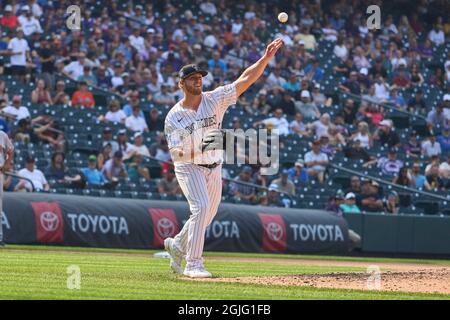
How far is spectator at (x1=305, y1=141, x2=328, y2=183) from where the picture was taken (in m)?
24.3

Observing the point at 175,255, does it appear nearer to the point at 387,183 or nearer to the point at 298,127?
the point at 387,183

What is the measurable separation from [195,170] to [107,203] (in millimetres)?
8611

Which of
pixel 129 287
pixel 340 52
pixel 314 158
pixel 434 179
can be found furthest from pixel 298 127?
pixel 129 287

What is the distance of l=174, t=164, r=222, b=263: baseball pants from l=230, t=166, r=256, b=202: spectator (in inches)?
460

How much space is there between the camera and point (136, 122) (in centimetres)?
2280

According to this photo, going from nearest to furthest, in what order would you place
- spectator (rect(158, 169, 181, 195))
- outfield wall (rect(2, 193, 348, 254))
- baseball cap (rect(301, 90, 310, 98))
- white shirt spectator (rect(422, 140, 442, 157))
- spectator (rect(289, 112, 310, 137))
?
outfield wall (rect(2, 193, 348, 254)) → spectator (rect(158, 169, 181, 195)) → spectator (rect(289, 112, 310, 137)) → baseball cap (rect(301, 90, 310, 98)) → white shirt spectator (rect(422, 140, 442, 157))

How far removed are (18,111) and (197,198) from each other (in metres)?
11.1

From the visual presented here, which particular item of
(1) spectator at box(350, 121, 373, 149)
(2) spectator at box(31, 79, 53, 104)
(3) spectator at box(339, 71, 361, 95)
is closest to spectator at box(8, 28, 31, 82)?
(2) spectator at box(31, 79, 53, 104)

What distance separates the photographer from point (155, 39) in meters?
26.3

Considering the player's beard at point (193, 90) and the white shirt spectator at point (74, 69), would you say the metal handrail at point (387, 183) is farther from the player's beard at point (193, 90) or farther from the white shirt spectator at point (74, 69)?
the player's beard at point (193, 90)

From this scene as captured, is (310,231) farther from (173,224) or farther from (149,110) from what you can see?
(149,110)

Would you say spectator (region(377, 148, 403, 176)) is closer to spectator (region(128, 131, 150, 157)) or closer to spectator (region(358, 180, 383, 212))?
spectator (region(358, 180, 383, 212))

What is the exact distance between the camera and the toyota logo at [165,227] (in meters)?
19.5
